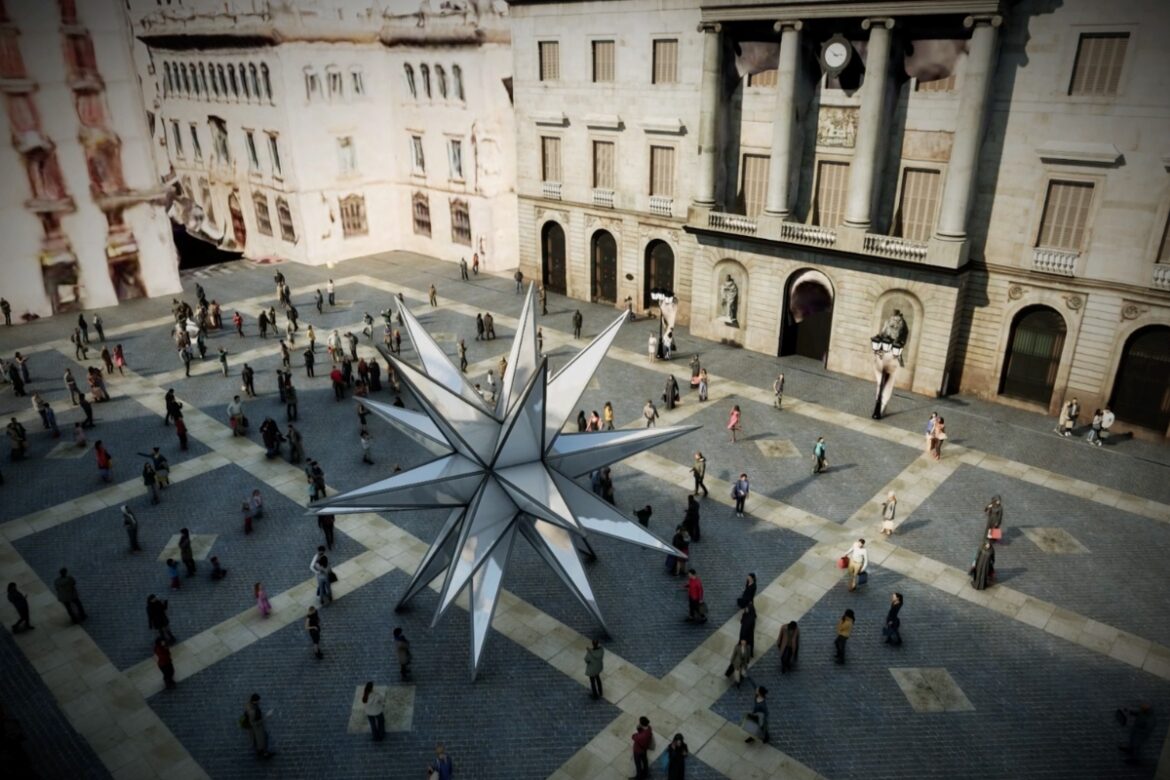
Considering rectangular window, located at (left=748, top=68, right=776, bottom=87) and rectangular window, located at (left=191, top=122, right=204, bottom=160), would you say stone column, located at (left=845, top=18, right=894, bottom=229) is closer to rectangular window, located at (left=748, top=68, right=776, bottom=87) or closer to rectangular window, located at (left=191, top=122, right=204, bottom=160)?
rectangular window, located at (left=748, top=68, right=776, bottom=87)

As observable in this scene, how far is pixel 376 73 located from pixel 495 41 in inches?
407

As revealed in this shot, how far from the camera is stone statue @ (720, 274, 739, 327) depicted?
120 feet

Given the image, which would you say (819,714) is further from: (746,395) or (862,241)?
(862,241)

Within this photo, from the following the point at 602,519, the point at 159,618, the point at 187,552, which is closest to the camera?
the point at 602,519

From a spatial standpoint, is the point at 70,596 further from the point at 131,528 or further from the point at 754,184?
the point at 754,184

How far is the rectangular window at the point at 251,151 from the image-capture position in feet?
169

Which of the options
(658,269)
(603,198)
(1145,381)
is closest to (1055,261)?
(1145,381)

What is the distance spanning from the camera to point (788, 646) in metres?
17.7

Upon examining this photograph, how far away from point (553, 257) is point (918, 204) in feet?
68.8

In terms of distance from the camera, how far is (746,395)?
32344 mm

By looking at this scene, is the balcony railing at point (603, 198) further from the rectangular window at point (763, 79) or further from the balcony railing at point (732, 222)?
the rectangular window at point (763, 79)

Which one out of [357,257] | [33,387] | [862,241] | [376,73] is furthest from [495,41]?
[33,387]

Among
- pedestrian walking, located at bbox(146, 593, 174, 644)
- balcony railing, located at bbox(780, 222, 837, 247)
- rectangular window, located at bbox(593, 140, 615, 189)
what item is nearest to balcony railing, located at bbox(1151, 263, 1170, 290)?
balcony railing, located at bbox(780, 222, 837, 247)

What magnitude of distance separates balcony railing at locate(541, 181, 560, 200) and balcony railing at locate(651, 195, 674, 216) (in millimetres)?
6524
